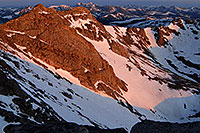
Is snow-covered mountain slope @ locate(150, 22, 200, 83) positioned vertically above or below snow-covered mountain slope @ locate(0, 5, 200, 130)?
below

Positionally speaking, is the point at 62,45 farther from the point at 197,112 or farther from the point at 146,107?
the point at 197,112

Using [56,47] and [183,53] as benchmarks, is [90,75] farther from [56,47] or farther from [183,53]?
[183,53]

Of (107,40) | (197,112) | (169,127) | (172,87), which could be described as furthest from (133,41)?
(169,127)

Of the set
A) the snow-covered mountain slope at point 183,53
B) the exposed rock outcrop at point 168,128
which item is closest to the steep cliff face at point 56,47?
the exposed rock outcrop at point 168,128

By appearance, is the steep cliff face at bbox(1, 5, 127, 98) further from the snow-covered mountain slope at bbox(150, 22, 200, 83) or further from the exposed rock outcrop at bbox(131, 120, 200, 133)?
the snow-covered mountain slope at bbox(150, 22, 200, 83)

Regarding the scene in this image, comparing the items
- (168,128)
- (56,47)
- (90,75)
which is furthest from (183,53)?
(168,128)

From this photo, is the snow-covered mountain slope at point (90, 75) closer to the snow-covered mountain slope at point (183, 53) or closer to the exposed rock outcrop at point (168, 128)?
the exposed rock outcrop at point (168, 128)

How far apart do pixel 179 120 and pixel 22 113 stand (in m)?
47.1

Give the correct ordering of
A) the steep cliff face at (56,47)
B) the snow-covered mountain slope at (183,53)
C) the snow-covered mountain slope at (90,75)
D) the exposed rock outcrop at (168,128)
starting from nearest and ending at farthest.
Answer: the exposed rock outcrop at (168,128) < the snow-covered mountain slope at (90,75) < the steep cliff face at (56,47) < the snow-covered mountain slope at (183,53)

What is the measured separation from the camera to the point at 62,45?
4566 cm

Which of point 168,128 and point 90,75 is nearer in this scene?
point 168,128

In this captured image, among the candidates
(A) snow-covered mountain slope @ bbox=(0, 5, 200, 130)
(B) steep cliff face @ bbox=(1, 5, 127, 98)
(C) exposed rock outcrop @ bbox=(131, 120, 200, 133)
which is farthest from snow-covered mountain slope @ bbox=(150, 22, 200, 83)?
(C) exposed rock outcrop @ bbox=(131, 120, 200, 133)

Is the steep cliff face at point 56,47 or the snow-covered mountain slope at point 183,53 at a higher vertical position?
the steep cliff face at point 56,47

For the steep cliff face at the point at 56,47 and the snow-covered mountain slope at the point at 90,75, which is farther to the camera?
the steep cliff face at the point at 56,47
